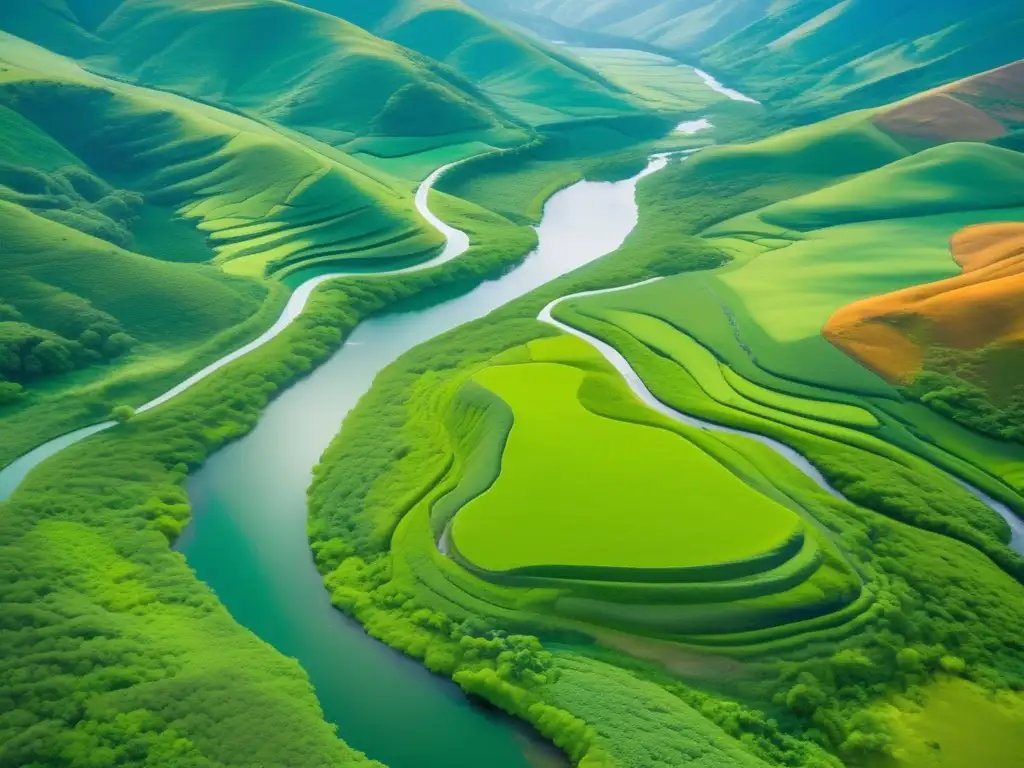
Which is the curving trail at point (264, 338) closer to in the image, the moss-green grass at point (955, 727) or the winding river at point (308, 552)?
the winding river at point (308, 552)

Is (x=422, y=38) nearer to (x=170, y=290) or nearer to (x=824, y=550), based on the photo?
(x=170, y=290)

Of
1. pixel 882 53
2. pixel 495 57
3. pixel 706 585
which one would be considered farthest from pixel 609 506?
pixel 882 53

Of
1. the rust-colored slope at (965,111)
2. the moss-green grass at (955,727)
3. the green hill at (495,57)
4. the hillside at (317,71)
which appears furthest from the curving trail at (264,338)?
the rust-colored slope at (965,111)

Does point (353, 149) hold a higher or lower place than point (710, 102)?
lower

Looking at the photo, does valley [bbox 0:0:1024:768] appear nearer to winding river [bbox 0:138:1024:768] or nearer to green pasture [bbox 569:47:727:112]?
winding river [bbox 0:138:1024:768]


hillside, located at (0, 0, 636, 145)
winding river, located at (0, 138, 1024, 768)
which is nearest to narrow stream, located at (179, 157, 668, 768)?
winding river, located at (0, 138, 1024, 768)

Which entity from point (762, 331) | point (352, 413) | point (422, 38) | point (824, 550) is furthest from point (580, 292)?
point (422, 38)
